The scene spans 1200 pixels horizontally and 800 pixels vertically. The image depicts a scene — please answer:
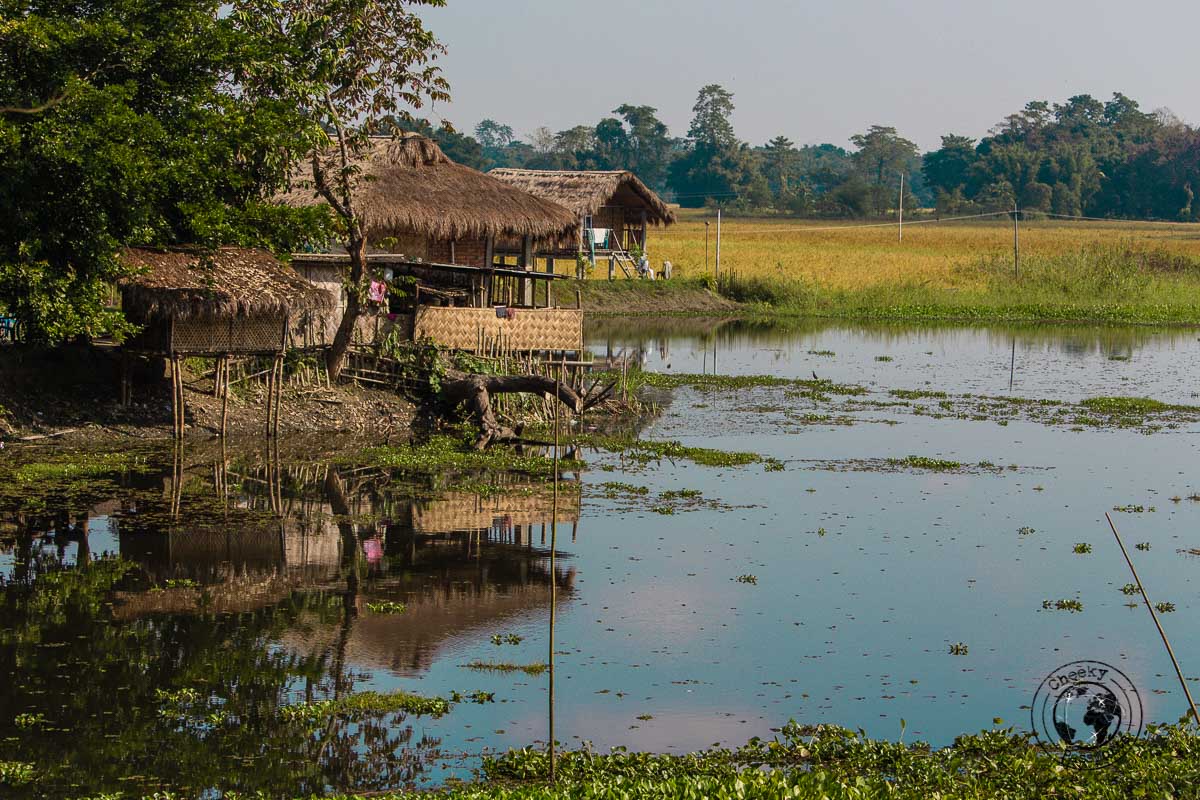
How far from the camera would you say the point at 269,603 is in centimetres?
1074

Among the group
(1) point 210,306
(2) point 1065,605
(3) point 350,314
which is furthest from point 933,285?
(2) point 1065,605

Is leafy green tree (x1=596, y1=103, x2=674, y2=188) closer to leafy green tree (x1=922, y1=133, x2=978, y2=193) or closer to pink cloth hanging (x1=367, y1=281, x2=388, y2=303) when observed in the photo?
leafy green tree (x1=922, y1=133, x2=978, y2=193)

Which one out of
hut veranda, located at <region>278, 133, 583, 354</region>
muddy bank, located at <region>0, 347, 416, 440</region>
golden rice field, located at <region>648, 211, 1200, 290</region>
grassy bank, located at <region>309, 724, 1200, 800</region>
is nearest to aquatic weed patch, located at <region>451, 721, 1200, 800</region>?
grassy bank, located at <region>309, 724, 1200, 800</region>

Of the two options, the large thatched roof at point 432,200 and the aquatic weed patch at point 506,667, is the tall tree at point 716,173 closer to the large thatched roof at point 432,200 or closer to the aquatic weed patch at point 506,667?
the large thatched roof at point 432,200

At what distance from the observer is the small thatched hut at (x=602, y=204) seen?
41522 millimetres

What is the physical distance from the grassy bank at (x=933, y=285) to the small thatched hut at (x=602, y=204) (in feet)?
7.31

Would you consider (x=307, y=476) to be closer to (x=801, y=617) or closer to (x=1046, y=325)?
(x=801, y=617)

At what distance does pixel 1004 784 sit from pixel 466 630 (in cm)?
438

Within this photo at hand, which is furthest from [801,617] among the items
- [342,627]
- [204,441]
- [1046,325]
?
[1046,325]

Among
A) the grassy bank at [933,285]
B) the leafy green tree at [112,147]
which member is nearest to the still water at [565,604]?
the leafy green tree at [112,147]

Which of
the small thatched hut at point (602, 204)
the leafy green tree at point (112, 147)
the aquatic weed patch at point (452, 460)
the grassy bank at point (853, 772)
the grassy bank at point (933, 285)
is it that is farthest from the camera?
the grassy bank at point (933, 285)

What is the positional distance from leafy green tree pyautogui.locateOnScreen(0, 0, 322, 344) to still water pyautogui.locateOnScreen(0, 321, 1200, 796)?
8.34ft

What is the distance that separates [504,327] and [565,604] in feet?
35.4

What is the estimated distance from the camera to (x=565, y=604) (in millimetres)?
11055
